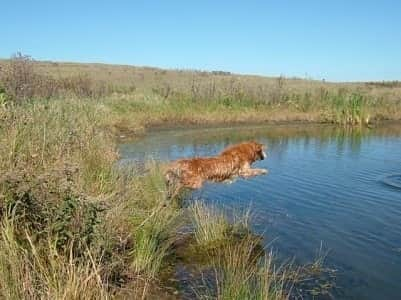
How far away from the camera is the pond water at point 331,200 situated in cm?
641

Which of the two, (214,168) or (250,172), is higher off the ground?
(214,168)

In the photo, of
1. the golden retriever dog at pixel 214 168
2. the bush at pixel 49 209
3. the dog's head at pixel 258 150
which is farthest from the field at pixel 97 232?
the dog's head at pixel 258 150

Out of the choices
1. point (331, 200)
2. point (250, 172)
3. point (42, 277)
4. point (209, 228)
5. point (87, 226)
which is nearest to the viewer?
point (42, 277)

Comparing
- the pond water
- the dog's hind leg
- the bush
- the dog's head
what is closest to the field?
the bush

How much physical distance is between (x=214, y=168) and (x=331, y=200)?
2685mm

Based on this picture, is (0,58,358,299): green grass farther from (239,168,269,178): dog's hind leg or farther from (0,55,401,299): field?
(239,168,269,178): dog's hind leg

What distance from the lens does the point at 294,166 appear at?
45.8ft

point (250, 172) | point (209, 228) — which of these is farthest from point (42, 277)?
point (250, 172)

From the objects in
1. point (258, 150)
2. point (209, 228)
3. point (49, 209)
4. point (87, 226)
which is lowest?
point (209, 228)

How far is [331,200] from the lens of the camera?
987cm

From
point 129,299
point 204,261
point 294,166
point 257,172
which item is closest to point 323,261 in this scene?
point 204,261

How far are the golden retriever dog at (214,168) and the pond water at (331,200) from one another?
29cm

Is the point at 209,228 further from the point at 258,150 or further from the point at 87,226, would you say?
the point at 258,150

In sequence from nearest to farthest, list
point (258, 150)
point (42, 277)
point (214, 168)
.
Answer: point (42, 277) < point (214, 168) < point (258, 150)
